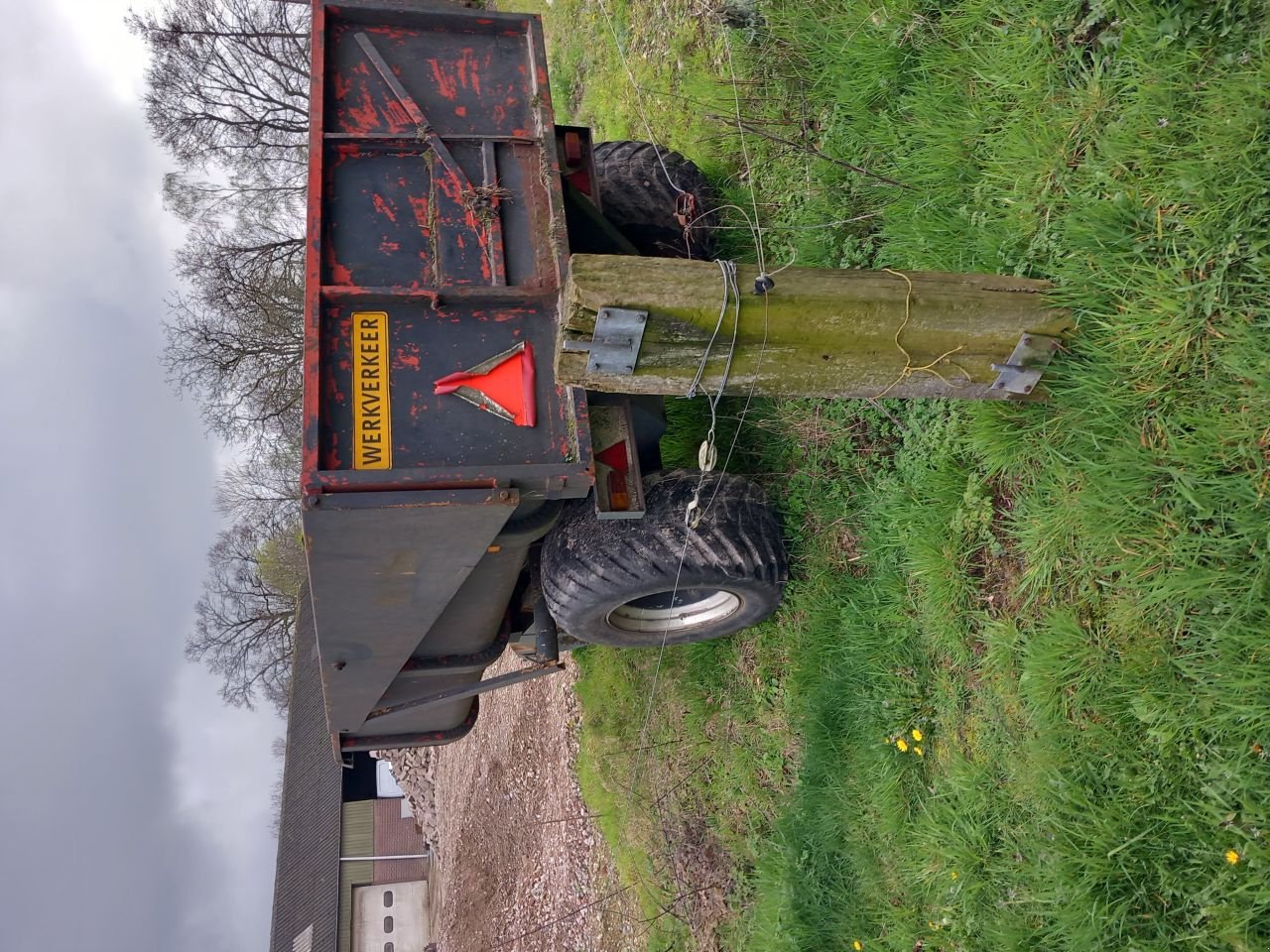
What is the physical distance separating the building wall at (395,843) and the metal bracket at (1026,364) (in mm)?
15538

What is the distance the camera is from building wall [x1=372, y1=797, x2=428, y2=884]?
16.0 meters

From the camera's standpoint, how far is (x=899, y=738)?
3602mm

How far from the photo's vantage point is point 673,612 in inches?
183

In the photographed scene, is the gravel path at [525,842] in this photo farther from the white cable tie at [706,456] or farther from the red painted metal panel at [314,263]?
the red painted metal panel at [314,263]

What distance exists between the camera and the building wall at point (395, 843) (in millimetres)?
16047

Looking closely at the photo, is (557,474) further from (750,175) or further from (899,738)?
(750,175)

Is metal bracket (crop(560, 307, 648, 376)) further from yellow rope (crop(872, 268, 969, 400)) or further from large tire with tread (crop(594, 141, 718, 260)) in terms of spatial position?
large tire with tread (crop(594, 141, 718, 260))

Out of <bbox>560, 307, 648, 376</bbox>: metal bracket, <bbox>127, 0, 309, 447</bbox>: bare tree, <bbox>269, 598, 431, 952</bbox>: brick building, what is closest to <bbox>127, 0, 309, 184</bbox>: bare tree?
<bbox>127, 0, 309, 447</bbox>: bare tree

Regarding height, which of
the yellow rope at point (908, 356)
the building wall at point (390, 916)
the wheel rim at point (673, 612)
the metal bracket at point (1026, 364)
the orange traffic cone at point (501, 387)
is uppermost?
the orange traffic cone at point (501, 387)

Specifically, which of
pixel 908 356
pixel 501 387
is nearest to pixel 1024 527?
pixel 908 356

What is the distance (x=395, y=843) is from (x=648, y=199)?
15528mm

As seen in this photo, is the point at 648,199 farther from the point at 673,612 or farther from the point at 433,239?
the point at 673,612

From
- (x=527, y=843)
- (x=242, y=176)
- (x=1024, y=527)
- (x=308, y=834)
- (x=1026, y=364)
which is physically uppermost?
(x=242, y=176)

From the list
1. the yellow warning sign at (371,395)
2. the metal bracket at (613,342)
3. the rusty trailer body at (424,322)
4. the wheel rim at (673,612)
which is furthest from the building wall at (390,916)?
the metal bracket at (613,342)
